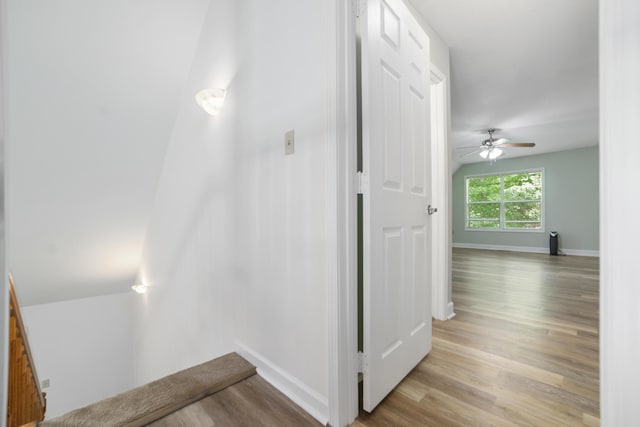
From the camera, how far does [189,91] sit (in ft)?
7.73

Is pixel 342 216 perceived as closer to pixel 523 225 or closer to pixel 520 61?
pixel 520 61

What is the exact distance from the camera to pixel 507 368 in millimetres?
1604

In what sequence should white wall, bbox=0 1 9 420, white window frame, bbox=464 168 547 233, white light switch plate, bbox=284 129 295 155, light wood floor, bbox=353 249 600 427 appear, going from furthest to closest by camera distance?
1. white window frame, bbox=464 168 547 233
2. white light switch plate, bbox=284 129 295 155
3. light wood floor, bbox=353 249 600 427
4. white wall, bbox=0 1 9 420

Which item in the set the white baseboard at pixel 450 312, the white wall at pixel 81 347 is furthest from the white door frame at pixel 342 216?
the white wall at pixel 81 347

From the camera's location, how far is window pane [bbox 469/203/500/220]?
7.18 m

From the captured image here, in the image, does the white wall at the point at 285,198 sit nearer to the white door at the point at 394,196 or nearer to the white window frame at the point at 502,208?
the white door at the point at 394,196

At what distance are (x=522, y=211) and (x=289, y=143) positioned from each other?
25.1ft

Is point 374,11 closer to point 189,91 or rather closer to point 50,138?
point 189,91

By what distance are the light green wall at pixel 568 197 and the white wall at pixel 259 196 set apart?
7.22 m

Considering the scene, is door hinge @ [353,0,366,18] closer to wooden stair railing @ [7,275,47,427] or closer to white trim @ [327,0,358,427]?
white trim @ [327,0,358,427]

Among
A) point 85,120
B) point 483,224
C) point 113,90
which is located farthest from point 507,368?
point 483,224

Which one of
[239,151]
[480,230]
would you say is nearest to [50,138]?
[239,151]

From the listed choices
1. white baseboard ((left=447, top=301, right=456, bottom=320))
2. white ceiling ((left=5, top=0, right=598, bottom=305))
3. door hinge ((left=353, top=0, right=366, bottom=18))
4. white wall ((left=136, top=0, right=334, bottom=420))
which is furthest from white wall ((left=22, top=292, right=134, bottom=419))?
door hinge ((left=353, top=0, right=366, bottom=18))

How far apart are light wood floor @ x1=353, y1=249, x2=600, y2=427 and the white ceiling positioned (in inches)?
97.7
